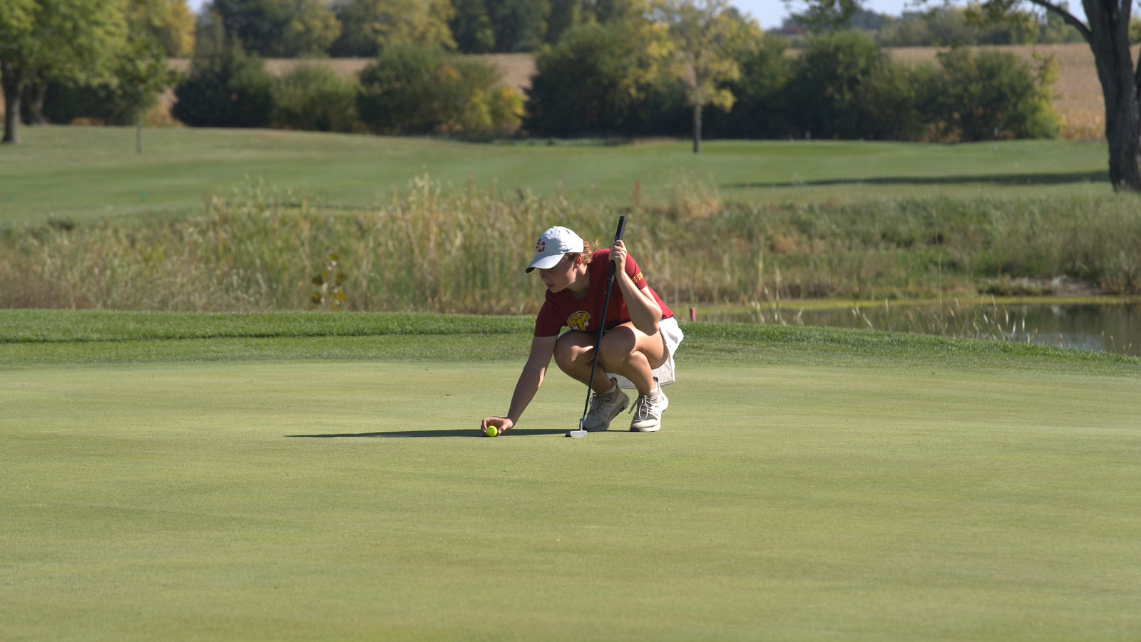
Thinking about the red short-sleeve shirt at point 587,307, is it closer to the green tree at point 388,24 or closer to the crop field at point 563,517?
the crop field at point 563,517

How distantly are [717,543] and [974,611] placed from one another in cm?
84

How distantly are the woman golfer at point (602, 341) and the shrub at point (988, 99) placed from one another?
174 feet

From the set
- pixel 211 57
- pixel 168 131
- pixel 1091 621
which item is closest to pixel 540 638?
pixel 1091 621

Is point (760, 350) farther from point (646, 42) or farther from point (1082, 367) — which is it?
point (646, 42)

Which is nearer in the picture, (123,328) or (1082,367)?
(1082,367)

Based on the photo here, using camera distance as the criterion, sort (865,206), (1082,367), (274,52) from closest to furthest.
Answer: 1. (1082,367)
2. (865,206)
3. (274,52)

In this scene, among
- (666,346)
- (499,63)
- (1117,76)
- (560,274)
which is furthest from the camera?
(499,63)

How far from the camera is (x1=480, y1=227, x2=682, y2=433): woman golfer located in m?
5.71

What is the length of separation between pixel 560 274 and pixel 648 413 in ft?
2.50

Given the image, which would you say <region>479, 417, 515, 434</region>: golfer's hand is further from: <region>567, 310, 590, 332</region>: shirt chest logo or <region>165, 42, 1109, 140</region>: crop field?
<region>165, 42, 1109, 140</region>: crop field

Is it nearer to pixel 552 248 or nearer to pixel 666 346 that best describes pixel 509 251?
pixel 666 346

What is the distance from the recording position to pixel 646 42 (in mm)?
59281

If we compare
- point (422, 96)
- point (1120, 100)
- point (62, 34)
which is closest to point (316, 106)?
point (422, 96)

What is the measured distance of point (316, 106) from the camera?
68.1m
